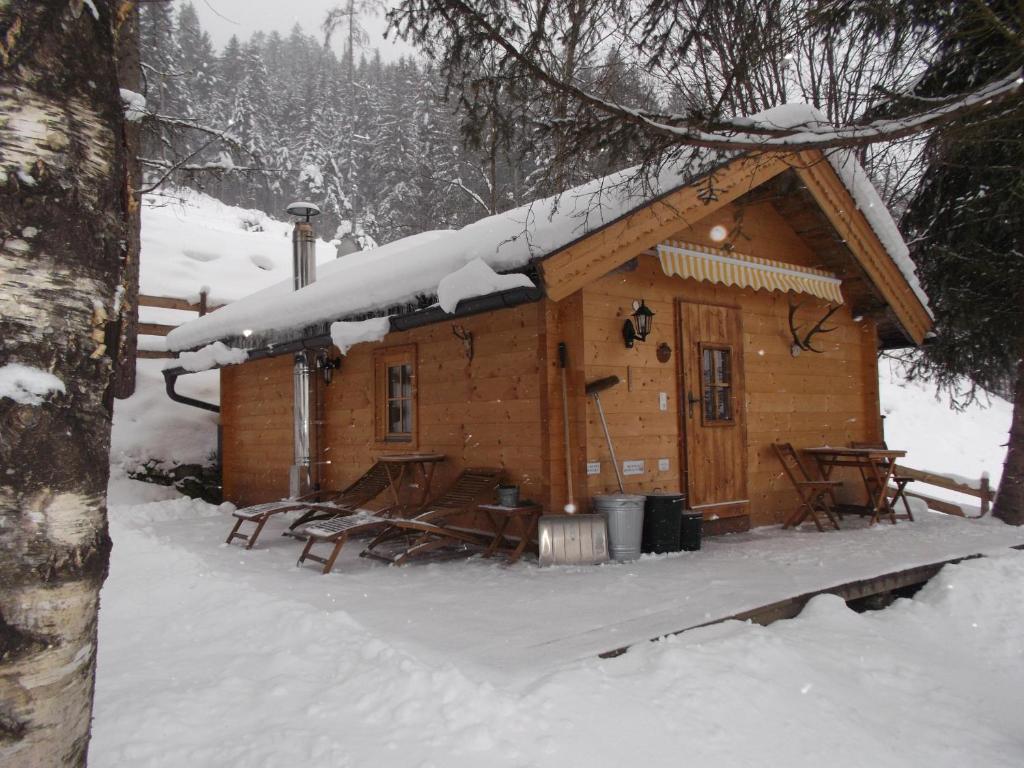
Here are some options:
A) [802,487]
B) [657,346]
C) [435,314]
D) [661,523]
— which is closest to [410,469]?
[435,314]

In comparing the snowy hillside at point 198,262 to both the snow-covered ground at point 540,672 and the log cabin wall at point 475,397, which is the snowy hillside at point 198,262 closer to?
the log cabin wall at point 475,397

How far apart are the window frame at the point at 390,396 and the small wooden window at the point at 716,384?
3.11 m

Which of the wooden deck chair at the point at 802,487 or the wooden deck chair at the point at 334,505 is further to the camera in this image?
the wooden deck chair at the point at 802,487

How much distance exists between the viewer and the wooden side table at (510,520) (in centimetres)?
611

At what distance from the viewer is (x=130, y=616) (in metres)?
4.80

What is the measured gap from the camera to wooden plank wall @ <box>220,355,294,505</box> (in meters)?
10.3

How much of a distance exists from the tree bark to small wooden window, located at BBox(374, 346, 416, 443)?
23.6ft

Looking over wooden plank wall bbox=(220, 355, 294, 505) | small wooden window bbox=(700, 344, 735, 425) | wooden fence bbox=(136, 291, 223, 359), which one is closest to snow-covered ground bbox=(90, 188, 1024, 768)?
small wooden window bbox=(700, 344, 735, 425)

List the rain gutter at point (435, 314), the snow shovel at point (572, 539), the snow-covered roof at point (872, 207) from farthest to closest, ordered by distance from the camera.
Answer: the snow-covered roof at point (872, 207) → the snow shovel at point (572, 539) → the rain gutter at point (435, 314)

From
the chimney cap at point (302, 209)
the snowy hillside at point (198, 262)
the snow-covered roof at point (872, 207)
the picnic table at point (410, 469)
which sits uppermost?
the snowy hillside at point (198, 262)

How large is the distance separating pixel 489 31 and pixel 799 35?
1.84 m

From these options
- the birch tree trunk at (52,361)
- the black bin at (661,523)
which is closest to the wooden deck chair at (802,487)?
the black bin at (661,523)

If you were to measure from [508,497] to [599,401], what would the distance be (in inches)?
47.4

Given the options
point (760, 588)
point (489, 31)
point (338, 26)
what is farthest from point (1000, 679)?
point (338, 26)
